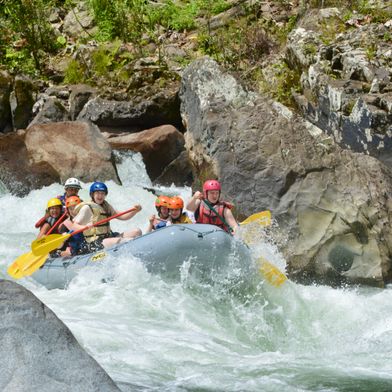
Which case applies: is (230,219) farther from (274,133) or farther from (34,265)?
(34,265)

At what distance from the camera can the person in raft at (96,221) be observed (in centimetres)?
706

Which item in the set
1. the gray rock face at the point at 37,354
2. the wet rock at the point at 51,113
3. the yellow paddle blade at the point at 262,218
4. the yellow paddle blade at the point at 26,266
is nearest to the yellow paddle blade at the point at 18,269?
the yellow paddle blade at the point at 26,266

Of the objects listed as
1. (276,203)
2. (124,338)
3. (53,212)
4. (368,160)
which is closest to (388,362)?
(124,338)

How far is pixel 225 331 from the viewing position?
5.38 meters

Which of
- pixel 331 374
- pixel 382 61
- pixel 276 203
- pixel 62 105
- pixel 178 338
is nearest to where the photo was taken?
pixel 331 374

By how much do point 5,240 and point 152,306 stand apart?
3821 mm

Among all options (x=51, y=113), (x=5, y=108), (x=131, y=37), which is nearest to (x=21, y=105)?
(x=5, y=108)

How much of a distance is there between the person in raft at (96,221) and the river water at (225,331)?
2.38ft

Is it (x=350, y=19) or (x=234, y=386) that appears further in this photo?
(x=350, y=19)

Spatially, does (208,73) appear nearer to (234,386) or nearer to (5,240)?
(5,240)

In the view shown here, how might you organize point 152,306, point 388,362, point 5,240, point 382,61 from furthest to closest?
point 382,61, point 5,240, point 152,306, point 388,362

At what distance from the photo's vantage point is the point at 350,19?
1123cm

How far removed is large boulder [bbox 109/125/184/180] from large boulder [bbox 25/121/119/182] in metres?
0.96

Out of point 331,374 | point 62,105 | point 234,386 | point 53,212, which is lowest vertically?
point 62,105
